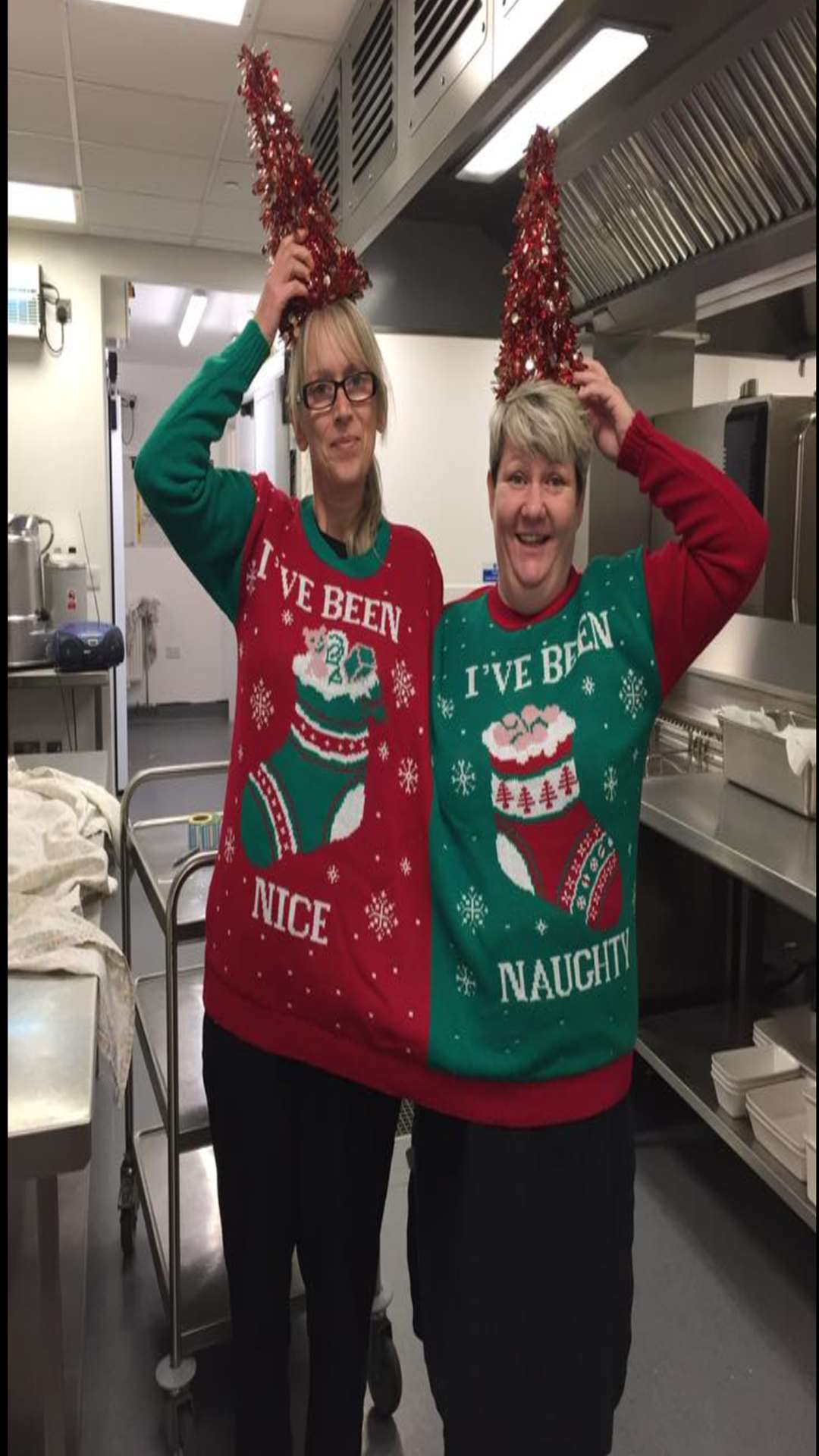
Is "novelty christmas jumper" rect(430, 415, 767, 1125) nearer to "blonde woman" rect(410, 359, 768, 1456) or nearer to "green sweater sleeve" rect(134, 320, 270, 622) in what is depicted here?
"blonde woman" rect(410, 359, 768, 1456)

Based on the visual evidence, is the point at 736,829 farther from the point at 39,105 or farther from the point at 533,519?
the point at 39,105

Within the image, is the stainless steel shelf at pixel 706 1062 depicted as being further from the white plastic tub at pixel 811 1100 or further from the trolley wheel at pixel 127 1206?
the trolley wheel at pixel 127 1206

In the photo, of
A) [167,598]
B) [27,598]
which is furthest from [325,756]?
[167,598]

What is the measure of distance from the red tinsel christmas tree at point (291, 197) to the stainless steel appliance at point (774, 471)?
1.64 feet

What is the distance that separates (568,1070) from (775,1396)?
89 centimetres

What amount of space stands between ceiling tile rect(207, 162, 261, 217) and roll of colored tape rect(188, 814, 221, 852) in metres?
2.18

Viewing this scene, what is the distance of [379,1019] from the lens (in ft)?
3.64

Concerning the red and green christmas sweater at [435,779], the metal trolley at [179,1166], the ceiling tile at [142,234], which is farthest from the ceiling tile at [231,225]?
the red and green christmas sweater at [435,779]

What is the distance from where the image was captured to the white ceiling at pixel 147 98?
2.53 m

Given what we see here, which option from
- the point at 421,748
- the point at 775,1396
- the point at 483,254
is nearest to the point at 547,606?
the point at 421,748

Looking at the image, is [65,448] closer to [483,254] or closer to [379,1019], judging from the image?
[483,254]

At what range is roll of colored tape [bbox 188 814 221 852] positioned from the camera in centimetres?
195

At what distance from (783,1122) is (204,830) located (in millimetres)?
1131

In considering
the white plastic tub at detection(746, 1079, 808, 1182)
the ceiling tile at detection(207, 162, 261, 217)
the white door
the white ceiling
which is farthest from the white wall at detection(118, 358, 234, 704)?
the white plastic tub at detection(746, 1079, 808, 1182)
